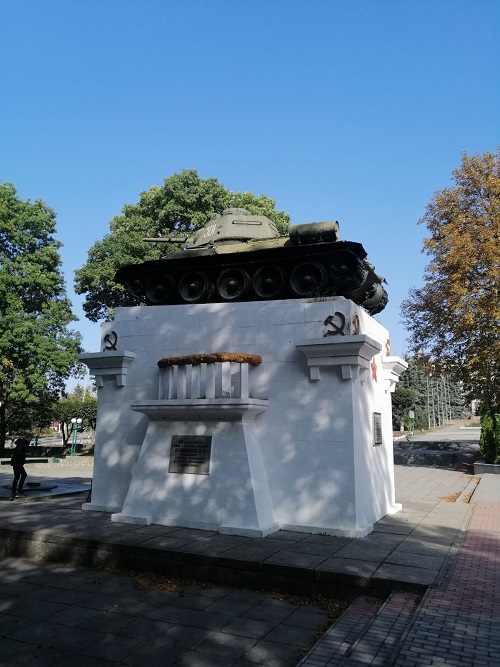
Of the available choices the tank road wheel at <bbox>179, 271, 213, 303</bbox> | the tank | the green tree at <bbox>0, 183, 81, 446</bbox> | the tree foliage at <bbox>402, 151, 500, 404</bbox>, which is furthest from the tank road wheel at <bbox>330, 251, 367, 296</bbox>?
the green tree at <bbox>0, 183, 81, 446</bbox>

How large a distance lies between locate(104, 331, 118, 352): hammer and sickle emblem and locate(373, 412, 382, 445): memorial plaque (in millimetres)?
4832

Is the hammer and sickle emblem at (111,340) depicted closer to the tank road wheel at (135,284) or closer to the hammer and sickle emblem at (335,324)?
the tank road wheel at (135,284)

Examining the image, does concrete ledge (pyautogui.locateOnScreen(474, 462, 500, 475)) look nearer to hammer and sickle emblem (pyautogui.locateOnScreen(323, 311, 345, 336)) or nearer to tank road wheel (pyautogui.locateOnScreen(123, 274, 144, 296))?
hammer and sickle emblem (pyautogui.locateOnScreen(323, 311, 345, 336))

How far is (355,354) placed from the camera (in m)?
7.32

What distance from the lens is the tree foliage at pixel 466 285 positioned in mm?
18047

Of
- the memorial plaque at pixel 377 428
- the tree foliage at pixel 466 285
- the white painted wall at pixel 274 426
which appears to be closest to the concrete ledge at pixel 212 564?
the white painted wall at pixel 274 426

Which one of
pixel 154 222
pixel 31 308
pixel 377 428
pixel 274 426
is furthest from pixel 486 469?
pixel 31 308

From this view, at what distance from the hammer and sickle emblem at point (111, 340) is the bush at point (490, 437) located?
15760 millimetres

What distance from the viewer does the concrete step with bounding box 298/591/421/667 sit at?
357 cm

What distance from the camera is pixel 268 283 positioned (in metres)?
9.66

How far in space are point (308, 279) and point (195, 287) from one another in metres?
2.32

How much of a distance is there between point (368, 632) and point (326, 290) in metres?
6.06

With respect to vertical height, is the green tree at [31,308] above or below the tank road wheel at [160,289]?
above

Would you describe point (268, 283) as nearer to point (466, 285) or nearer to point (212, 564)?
point (212, 564)
